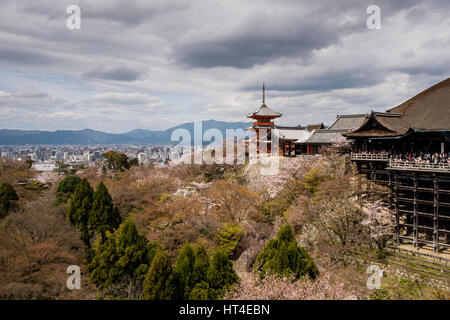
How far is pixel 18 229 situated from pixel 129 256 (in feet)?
30.9

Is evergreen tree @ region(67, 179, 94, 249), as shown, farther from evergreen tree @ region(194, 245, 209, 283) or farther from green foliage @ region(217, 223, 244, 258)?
evergreen tree @ region(194, 245, 209, 283)

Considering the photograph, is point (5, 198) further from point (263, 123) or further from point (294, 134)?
point (294, 134)

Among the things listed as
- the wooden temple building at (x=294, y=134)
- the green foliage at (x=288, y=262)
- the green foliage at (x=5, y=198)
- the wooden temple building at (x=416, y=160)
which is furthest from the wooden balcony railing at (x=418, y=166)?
the green foliage at (x=5, y=198)

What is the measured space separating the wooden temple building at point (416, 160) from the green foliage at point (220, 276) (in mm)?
10630

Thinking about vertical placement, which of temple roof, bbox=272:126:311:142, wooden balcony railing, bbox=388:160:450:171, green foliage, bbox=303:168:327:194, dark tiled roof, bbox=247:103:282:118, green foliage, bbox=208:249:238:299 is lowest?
green foliage, bbox=208:249:238:299

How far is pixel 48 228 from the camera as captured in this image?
1991cm

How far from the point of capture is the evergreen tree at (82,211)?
22.2 m

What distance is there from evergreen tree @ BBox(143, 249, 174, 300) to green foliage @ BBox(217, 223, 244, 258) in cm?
719

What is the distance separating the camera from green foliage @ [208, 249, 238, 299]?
1453cm

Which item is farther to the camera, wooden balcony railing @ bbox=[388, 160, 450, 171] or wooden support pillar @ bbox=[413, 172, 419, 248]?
wooden support pillar @ bbox=[413, 172, 419, 248]

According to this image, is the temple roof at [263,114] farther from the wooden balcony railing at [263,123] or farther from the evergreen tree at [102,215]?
the evergreen tree at [102,215]

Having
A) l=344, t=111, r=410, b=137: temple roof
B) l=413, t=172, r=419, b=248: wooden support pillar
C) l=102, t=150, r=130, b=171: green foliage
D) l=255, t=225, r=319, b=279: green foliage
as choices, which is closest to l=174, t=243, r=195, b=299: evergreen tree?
l=255, t=225, r=319, b=279: green foliage

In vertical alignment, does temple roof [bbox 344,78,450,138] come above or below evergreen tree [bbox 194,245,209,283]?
above

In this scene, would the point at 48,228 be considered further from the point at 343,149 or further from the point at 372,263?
the point at 343,149
